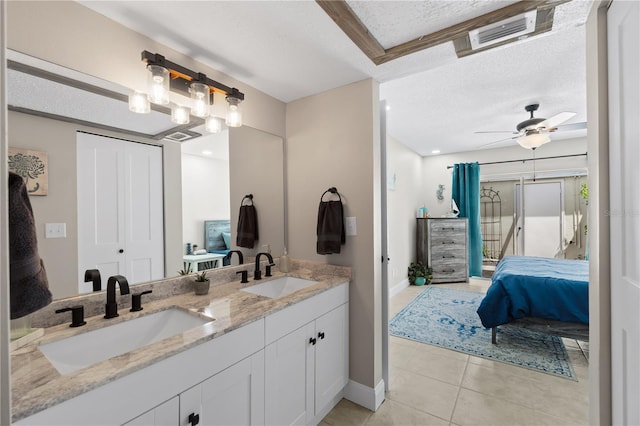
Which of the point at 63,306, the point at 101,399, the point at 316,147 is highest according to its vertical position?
the point at 316,147

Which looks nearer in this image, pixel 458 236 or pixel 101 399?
pixel 101 399

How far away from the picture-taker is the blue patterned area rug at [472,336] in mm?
2477

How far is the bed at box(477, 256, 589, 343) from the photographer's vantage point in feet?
7.88

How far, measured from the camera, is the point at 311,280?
6.62 feet

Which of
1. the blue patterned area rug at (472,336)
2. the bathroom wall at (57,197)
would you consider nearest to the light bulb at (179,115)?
the bathroom wall at (57,197)

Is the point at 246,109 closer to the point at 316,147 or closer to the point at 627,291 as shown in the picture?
the point at 316,147

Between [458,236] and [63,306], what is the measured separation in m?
5.21

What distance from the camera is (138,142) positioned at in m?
1.53

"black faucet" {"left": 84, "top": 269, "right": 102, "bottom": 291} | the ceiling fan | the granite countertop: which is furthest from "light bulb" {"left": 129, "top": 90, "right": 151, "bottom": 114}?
the ceiling fan

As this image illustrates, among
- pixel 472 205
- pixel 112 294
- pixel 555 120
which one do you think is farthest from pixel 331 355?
pixel 472 205

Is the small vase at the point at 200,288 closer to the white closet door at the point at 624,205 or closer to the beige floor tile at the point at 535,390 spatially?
the white closet door at the point at 624,205

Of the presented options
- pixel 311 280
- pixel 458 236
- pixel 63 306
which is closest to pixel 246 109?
pixel 311 280

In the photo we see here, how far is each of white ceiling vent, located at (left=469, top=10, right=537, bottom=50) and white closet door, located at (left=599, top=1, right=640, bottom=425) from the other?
1.19ft

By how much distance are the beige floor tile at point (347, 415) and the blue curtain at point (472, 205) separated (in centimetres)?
416
